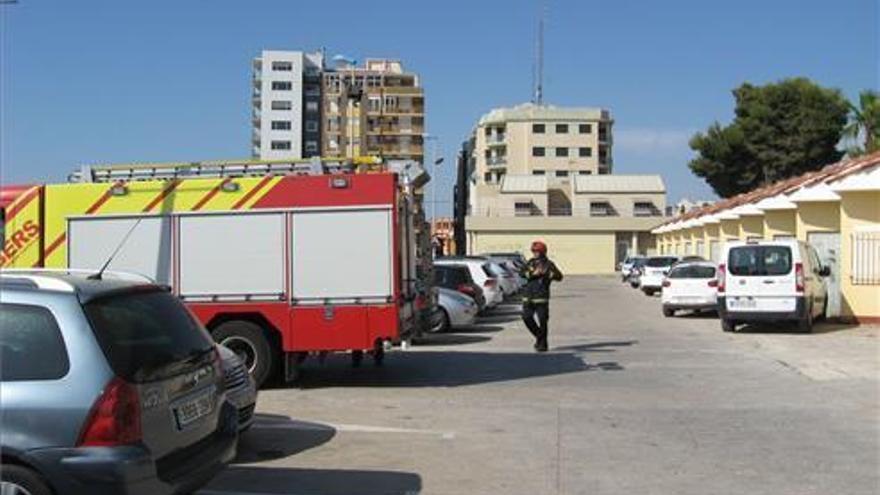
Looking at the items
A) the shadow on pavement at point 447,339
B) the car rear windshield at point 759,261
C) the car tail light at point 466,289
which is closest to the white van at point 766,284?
the car rear windshield at point 759,261

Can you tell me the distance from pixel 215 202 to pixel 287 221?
94 cm

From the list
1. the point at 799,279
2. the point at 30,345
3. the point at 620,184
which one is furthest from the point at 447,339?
the point at 620,184

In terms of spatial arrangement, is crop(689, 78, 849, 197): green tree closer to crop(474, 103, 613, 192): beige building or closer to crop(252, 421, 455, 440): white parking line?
crop(474, 103, 613, 192): beige building

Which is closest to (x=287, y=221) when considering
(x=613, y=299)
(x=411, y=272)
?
(x=411, y=272)

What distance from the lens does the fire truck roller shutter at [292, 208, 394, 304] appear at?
12.7m

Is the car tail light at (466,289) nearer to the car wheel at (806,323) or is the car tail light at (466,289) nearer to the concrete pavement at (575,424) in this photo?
the concrete pavement at (575,424)

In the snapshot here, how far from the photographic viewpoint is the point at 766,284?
2106 centimetres

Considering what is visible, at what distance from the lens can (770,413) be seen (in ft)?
36.0

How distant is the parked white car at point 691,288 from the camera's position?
26.3 meters

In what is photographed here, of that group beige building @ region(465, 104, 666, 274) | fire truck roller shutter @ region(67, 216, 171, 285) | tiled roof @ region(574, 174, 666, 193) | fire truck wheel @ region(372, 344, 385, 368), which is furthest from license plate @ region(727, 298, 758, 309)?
tiled roof @ region(574, 174, 666, 193)

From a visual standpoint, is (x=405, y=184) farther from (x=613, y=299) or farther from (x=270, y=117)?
(x=270, y=117)

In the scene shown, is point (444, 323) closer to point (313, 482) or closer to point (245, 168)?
point (245, 168)

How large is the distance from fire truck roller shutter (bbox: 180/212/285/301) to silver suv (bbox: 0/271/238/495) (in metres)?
6.69

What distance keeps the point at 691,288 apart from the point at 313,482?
1982cm
